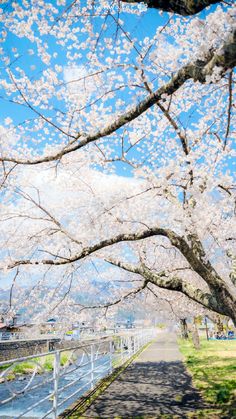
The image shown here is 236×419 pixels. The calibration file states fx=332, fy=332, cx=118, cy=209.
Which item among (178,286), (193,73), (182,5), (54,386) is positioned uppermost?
(182,5)

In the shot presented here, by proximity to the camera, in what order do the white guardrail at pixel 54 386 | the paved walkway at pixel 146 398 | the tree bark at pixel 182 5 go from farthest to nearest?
the paved walkway at pixel 146 398 < the white guardrail at pixel 54 386 < the tree bark at pixel 182 5

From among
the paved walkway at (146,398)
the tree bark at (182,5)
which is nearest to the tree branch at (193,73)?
the tree bark at (182,5)

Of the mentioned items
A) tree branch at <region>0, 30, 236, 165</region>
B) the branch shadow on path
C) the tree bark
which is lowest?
the branch shadow on path

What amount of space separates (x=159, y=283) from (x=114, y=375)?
16.9 ft

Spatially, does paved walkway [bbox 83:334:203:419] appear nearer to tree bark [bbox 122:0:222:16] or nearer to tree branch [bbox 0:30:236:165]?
tree branch [bbox 0:30:236:165]

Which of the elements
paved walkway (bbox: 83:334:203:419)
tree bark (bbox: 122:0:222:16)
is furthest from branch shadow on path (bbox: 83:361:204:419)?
tree bark (bbox: 122:0:222:16)

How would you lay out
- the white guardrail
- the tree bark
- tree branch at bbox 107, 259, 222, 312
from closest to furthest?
the tree bark → the white guardrail → tree branch at bbox 107, 259, 222, 312

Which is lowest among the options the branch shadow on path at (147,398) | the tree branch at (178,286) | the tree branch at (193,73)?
the branch shadow on path at (147,398)

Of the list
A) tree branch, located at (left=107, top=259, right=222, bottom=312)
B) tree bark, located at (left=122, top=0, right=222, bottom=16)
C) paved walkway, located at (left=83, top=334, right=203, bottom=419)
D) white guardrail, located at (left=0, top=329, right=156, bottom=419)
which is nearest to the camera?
tree bark, located at (left=122, top=0, right=222, bottom=16)

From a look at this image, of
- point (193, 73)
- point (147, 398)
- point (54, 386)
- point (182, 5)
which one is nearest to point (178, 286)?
point (147, 398)

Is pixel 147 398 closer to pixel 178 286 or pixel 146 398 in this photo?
pixel 146 398

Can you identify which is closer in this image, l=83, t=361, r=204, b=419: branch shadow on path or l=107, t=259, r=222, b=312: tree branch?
l=83, t=361, r=204, b=419: branch shadow on path

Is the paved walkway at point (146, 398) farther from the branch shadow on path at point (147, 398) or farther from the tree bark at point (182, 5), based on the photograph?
the tree bark at point (182, 5)

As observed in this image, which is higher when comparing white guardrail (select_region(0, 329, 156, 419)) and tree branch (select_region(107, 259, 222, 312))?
tree branch (select_region(107, 259, 222, 312))
